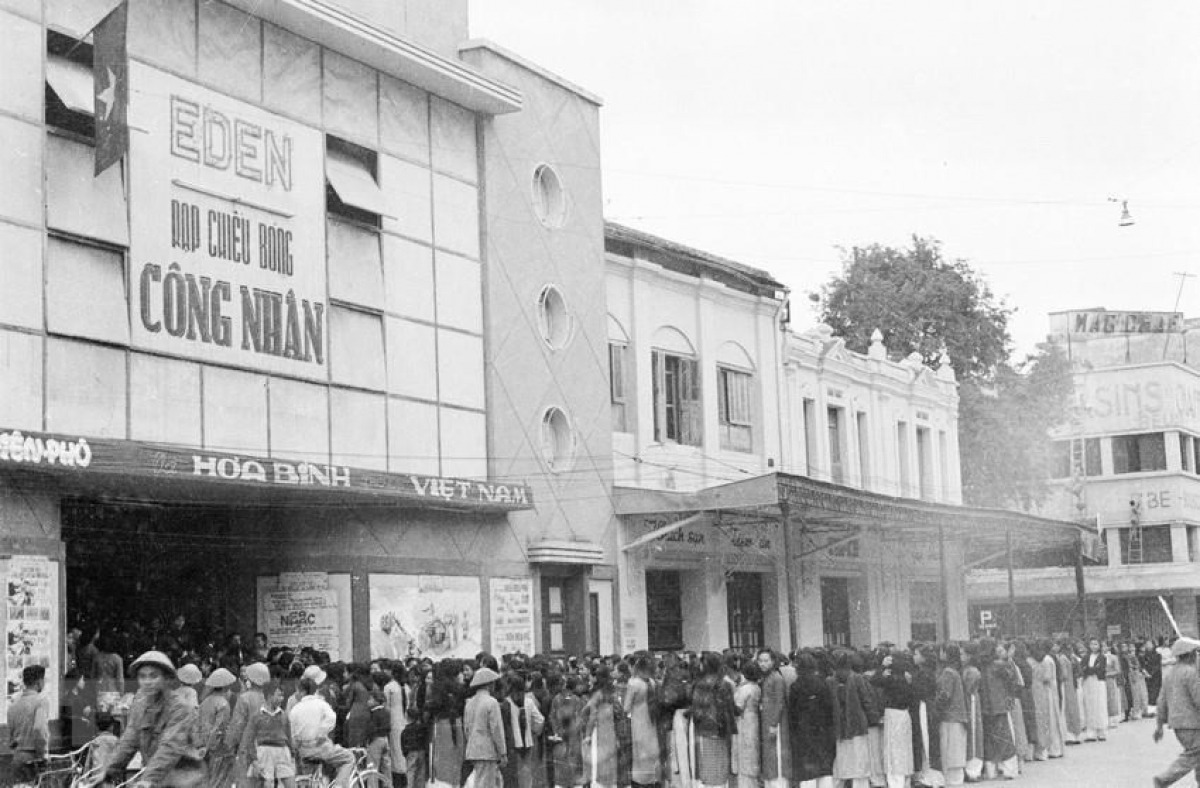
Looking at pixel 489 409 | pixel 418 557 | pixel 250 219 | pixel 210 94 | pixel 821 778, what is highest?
pixel 210 94

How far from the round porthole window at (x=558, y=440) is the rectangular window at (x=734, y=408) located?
A: 658cm

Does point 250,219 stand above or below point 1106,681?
above

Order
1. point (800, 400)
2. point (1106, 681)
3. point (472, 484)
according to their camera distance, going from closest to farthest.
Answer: point (472, 484) < point (1106, 681) < point (800, 400)

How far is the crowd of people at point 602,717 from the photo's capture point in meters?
17.8

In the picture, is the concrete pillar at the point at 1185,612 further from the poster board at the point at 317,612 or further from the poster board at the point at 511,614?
the poster board at the point at 317,612

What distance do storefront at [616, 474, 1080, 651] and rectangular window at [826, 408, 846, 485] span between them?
1.61 metres

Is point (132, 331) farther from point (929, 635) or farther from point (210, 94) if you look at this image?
point (929, 635)

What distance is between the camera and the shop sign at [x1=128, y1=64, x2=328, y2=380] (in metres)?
21.7

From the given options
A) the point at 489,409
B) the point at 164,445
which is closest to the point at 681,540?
the point at 489,409

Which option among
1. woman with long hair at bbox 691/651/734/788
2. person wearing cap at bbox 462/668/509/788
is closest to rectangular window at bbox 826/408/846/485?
woman with long hair at bbox 691/651/734/788

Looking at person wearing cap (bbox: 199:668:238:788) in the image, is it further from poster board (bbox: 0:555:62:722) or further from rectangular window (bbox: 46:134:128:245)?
rectangular window (bbox: 46:134:128:245)

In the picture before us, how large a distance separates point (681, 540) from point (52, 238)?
1602 centimetres

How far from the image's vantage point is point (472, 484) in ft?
86.3

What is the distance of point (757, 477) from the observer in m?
27.8
